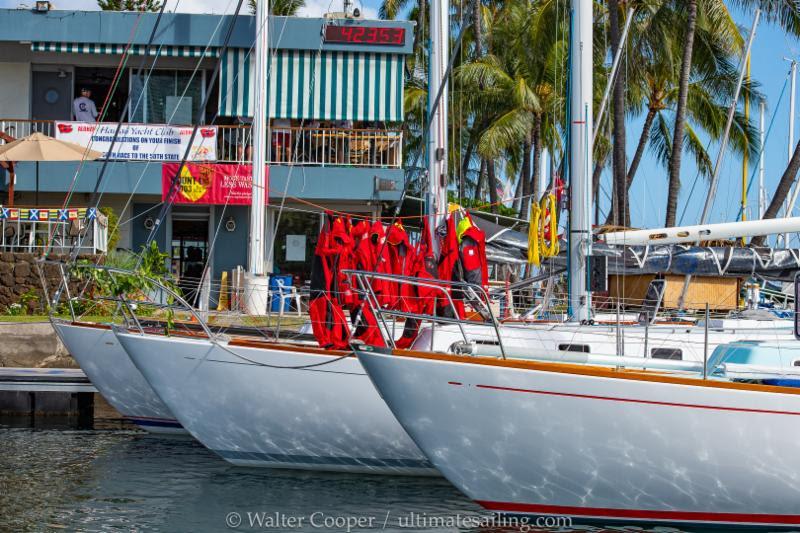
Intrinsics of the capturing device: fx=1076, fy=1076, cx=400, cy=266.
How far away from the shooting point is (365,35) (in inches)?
830

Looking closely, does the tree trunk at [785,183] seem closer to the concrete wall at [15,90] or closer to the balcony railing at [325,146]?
the balcony railing at [325,146]

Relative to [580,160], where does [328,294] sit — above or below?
below

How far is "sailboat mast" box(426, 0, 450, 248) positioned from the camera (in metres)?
12.8

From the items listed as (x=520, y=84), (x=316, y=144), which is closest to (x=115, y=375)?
(x=316, y=144)

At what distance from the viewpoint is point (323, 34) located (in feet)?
68.8

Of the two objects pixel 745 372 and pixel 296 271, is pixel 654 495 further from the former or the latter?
pixel 296 271

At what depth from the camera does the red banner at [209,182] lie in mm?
20688

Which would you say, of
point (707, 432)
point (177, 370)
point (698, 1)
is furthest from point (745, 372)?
point (698, 1)

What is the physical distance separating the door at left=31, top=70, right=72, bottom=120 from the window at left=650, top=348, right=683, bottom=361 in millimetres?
15630

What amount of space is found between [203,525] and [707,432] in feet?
13.6

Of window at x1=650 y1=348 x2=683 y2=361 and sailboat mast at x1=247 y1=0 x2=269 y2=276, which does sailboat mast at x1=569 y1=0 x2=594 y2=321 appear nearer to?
window at x1=650 y1=348 x2=683 y2=361

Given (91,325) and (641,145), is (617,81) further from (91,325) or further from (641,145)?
(91,325)

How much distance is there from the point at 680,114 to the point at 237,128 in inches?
364

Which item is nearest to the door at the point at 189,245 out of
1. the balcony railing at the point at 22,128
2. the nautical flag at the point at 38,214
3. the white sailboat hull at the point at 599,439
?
the balcony railing at the point at 22,128
